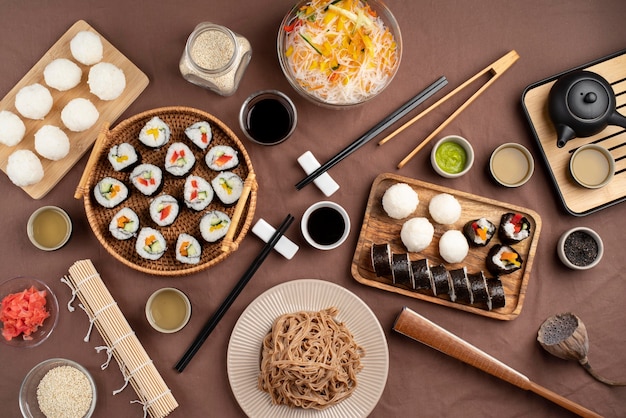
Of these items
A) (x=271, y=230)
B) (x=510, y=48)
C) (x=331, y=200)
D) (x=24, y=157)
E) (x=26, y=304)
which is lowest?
(x=26, y=304)

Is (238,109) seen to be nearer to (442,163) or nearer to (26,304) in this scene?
(442,163)

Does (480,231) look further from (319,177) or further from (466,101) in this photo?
(319,177)

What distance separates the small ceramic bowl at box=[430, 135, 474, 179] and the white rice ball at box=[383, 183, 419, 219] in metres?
0.24

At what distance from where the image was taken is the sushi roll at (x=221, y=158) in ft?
10.0

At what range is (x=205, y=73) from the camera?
295cm

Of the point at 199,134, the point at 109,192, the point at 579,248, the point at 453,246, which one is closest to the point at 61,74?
the point at 109,192

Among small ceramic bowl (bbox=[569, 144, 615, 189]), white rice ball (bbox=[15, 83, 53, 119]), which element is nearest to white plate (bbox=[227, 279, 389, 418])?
small ceramic bowl (bbox=[569, 144, 615, 189])

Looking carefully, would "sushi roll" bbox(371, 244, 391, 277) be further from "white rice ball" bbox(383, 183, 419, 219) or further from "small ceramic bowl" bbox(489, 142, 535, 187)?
"small ceramic bowl" bbox(489, 142, 535, 187)

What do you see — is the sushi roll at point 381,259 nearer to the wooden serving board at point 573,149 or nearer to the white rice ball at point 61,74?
the wooden serving board at point 573,149

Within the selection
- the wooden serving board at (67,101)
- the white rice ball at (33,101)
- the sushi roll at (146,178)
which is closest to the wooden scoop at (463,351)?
the sushi roll at (146,178)

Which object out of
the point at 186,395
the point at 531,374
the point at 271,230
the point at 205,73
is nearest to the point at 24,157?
the point at 205,73

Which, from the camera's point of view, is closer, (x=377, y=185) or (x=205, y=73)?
(x=205, y=73)

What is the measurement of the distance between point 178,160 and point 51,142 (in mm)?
700

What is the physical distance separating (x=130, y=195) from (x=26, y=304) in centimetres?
83
